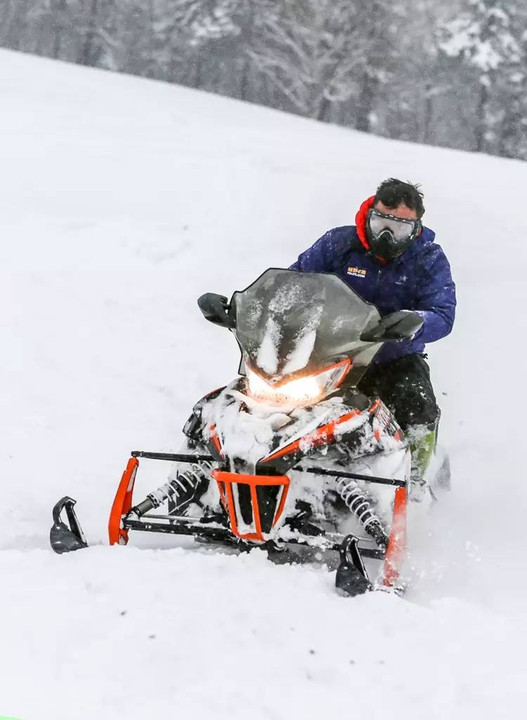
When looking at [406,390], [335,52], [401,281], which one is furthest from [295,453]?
[335,52]

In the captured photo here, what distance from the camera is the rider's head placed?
5008 mm

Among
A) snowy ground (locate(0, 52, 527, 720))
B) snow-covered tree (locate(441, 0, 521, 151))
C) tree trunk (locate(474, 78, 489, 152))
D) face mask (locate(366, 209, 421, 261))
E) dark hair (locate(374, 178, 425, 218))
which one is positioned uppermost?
snow-covered tree (locate(441, 0, 521, 151))

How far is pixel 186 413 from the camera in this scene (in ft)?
23.9

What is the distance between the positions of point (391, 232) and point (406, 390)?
953mm

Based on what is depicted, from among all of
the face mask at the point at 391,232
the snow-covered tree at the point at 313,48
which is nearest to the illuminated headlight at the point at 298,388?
the face mask at the point at 391,232

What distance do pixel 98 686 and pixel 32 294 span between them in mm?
6590

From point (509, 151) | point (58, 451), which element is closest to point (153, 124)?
point (58, 451)

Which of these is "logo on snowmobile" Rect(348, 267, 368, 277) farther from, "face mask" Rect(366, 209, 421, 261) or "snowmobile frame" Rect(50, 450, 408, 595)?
"snowmobile frame" Rect(50, 450, 408, 595)

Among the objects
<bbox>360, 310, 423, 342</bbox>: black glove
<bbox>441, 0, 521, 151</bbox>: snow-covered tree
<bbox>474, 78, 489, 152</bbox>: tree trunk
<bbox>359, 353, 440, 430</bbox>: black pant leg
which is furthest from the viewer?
<bbox>474, 78, 489, 152</bbox>: tree trunk

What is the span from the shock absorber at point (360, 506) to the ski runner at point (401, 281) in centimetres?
102

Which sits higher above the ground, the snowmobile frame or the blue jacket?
the blue jacket

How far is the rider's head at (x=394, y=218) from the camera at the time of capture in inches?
197

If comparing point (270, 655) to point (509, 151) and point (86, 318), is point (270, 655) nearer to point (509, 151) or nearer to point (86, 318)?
point (86, 318)

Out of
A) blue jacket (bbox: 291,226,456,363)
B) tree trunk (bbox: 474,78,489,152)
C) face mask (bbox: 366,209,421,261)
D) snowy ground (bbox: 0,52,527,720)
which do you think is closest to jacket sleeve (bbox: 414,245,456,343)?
blue jacket (bbox: 291,226,456,363)
